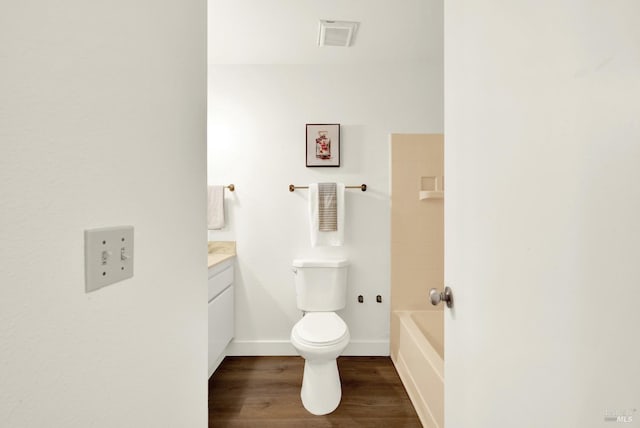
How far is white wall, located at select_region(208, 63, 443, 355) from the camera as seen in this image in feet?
7.52

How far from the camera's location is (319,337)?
64.7 inches

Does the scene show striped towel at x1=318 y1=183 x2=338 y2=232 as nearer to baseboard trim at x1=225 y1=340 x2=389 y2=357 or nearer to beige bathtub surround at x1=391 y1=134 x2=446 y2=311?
beige bathtub surround at x1=391 y1=134 x2=446 y2=311

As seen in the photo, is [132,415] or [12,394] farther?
[132,415]

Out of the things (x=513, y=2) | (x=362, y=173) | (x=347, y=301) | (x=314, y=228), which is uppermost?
(x=513, y=2)

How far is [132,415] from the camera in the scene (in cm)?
59

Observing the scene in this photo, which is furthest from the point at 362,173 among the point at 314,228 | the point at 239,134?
the point at 239,134

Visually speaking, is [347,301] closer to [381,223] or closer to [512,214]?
[381,223]

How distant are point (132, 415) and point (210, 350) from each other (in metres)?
1.34

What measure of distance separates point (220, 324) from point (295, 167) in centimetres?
129

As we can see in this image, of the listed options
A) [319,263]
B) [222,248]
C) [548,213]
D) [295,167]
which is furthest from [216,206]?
[548,213]

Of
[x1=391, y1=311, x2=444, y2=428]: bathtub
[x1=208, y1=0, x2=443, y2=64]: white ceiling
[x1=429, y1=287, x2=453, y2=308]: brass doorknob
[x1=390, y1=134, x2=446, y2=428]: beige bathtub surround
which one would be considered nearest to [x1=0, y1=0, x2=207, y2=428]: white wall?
[x1=429, y1=287, x2=453, y2=308]: brass doorknob

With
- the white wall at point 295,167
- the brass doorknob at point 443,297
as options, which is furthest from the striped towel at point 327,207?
the brass doorknob at point 443,297

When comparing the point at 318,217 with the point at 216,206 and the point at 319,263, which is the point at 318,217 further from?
the point at 216,206

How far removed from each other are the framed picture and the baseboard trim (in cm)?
146
